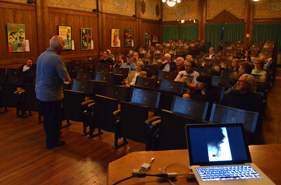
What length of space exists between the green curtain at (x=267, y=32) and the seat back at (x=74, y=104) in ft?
52.3

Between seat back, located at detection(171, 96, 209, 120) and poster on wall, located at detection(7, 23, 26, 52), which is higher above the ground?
poster on wall, located at detection(7, 23, 26, 52)

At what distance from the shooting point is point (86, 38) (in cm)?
1249

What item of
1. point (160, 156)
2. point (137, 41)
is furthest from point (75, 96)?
point (137, 41)

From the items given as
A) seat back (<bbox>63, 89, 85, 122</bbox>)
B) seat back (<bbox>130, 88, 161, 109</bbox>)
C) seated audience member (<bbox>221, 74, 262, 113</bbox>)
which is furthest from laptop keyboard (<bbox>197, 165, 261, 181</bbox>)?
seat back (<bbox>63, 89, 85, 122</bbox>)

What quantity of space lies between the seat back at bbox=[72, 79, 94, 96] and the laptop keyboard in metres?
3.64

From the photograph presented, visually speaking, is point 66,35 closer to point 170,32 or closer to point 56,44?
point 56,44

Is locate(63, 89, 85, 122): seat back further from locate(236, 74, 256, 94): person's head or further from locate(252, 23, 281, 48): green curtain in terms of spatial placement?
locate(252, 23, 281, 48): green curtain

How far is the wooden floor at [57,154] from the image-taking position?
3094mm

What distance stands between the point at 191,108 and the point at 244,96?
2.79 feet

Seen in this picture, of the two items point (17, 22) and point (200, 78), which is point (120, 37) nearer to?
point (17, 22)

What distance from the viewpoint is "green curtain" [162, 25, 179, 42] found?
19453mm

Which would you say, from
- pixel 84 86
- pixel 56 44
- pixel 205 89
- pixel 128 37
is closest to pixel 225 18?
pixel 128 37

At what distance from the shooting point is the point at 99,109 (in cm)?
407

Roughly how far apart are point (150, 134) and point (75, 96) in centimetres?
168
